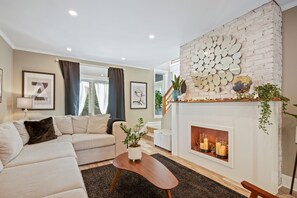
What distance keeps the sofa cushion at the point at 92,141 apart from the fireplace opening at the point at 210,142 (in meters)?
1.76

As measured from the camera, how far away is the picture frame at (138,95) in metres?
5.24

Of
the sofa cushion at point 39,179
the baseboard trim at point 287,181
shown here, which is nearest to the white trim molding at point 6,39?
the sofa cushion at point 39,179

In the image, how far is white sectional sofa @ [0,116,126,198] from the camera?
48.7 inches

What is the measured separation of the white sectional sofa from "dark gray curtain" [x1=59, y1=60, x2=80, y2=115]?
0.80 meters

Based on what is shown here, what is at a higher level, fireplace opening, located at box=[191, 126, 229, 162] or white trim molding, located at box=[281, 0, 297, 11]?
white trim molding, located at box=[281, 0, 297, 11]

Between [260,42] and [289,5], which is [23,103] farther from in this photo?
[289,5]

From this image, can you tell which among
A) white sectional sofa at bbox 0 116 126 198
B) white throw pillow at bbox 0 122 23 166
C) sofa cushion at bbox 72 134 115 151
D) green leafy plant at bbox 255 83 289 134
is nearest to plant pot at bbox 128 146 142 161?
white sectional sofa at bbox 0 116 126 198

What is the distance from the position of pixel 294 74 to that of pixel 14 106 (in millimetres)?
5531

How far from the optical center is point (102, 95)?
16.0 ft

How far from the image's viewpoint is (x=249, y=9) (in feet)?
7.38

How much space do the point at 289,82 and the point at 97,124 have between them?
3.56m

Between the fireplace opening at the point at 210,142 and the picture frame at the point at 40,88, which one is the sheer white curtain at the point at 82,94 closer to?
the picture frame at the point at 40,88

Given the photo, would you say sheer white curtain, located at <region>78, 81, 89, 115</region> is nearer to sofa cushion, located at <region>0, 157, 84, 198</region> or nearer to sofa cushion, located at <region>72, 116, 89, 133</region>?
sofa cushion, located at <region>72, 116, 89, 133</region>

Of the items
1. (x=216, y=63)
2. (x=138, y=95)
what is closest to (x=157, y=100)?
(x=138, y=95)
